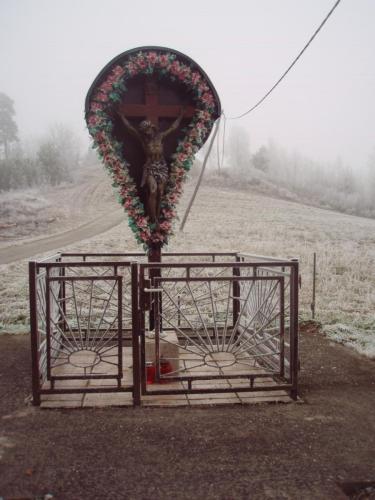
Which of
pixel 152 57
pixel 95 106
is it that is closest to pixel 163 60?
pixel 152 57

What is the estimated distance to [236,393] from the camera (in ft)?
14.3

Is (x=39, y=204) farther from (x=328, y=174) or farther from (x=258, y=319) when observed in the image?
(x=328, y=174)

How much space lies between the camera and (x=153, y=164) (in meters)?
5.25

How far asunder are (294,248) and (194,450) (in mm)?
14158

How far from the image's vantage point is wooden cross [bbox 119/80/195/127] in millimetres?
5309

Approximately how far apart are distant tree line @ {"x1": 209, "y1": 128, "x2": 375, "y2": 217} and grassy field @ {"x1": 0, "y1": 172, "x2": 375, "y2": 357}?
29.3 feet

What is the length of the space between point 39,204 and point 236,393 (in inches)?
1171

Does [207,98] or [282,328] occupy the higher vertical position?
[207,98]

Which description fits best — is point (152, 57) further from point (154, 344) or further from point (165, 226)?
point (154, 344)

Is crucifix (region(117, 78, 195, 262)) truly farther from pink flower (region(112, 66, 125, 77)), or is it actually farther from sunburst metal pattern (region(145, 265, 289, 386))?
sunburst metal pattern (region(145, 265, 289, 386))

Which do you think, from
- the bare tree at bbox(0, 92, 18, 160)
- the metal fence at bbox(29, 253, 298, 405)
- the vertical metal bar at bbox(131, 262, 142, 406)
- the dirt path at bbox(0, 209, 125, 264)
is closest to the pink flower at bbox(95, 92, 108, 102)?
the metal fence at bbox(29, 253, 298, 405)

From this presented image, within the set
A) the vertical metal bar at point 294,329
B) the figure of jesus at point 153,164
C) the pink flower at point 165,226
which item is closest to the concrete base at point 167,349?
the vertical metal bar at point 294,329

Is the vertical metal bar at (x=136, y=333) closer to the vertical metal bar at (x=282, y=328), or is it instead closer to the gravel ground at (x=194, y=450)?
the gravel ground at (x=194, y=450)

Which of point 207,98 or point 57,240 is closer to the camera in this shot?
point 207,98
